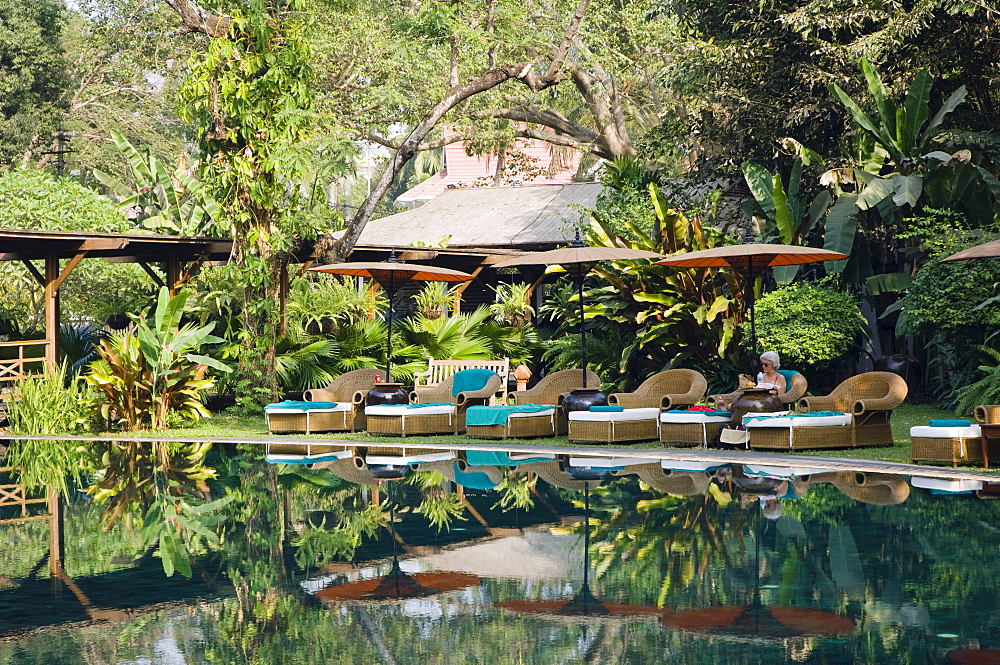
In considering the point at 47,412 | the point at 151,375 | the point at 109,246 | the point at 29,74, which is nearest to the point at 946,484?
the point at 151,375

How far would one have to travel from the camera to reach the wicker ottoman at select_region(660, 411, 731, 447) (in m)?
14.0

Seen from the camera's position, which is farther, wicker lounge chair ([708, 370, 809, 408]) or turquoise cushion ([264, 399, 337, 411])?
turquoise cushion ([264, 399, 337, 411])

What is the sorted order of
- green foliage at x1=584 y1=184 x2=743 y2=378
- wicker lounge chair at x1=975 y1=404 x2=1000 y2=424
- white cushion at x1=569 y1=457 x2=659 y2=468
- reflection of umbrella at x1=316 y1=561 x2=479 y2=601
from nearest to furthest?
reflection of umbrella at x1=316 y1=561 x2=479 y2=601 < wicker lounge chair at x1=975 y1=404 x2=1000 y2=424 < white cushion at x1=569 y1=457 x2=659 y2=468 < green foliage at x1=584 y1=184 x2=743 y2=378

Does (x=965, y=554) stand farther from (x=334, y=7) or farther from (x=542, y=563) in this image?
(x=334, y=7)

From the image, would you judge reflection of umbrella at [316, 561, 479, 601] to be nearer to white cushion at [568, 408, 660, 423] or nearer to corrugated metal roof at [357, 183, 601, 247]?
Answer: white cushion at [568, 408, 660, 423]

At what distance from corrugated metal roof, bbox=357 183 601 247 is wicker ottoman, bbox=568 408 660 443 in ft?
34.7

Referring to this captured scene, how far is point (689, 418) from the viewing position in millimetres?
14023

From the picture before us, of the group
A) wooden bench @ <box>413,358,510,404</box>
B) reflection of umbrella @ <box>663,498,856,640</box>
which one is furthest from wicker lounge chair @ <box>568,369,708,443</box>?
reflection of umbrella @ <box>663,498,856,640</box>

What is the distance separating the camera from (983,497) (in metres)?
9.80

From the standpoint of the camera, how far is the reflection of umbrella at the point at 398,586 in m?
6.62

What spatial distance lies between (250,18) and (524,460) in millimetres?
8864

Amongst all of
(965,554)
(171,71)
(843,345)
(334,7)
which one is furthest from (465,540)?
(171,71)

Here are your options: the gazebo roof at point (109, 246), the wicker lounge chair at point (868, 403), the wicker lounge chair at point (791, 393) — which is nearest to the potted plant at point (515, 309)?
the gazebo roof at point (109, 246)

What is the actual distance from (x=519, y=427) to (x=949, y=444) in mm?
5534
